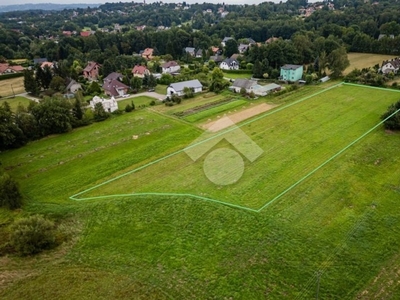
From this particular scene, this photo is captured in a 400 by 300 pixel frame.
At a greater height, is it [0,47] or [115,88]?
[0,47]

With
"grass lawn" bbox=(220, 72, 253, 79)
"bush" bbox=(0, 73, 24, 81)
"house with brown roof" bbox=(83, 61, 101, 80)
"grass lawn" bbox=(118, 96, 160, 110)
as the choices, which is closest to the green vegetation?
"grass lawn" bbox=(118, 96, 160, 110)

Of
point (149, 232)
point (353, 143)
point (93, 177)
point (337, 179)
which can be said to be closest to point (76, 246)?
point (149, 232)

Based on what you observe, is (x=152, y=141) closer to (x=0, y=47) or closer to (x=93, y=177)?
(x=93, y=177)

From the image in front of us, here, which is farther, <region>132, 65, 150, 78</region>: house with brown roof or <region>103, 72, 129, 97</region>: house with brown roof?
<region>132, 65, 150, 78</region>: house with brown roof

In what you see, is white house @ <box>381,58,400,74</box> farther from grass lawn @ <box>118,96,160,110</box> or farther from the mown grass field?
grass lawn @ <box>118,96,160,110</box>

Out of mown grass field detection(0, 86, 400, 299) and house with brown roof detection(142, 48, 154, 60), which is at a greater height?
house with brown roof detection(142, 48, 154, 60)

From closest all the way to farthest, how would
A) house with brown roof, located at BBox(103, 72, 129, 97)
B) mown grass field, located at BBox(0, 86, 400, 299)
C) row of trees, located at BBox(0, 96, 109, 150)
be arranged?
mown grass field, located at BBox(0, 86, 400, 299), row of trees, located at BBox(0, 96, 109, 150), house with brown roof, located at BBox(103, 72, 129, 97)
